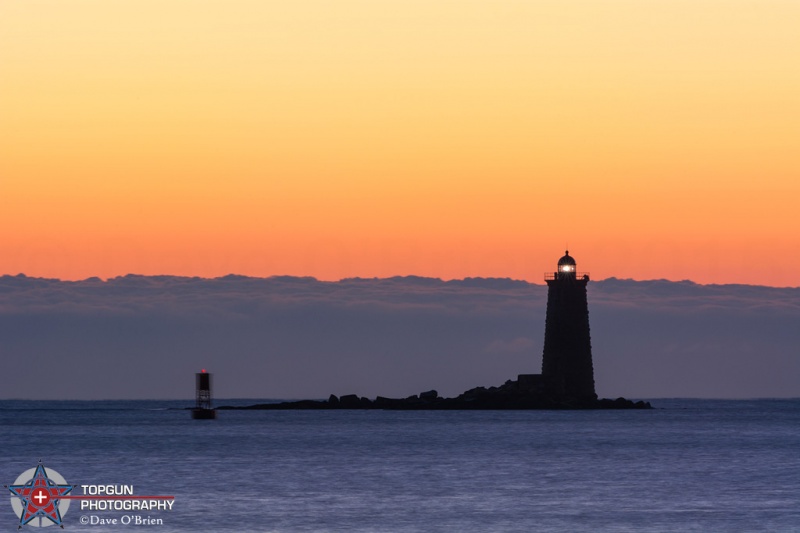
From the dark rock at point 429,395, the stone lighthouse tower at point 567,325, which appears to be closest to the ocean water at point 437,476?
the stone lighthouse tower at point 567,325

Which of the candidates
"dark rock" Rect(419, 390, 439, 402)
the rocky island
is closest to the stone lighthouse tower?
the rocky island

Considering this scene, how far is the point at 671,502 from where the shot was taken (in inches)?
1962

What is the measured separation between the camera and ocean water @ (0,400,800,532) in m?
44.0

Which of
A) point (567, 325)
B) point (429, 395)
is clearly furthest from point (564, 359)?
point (429, 395)

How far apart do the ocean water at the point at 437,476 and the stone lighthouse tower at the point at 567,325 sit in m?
5.53

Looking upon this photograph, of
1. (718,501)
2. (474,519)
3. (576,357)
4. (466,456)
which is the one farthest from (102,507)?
(576,357)

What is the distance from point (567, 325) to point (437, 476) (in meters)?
50.0

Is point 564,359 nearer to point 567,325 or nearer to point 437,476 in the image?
point 567,325

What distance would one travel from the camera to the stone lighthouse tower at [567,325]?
355 ft

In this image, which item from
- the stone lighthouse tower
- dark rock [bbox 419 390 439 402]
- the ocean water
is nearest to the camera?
the ocean water

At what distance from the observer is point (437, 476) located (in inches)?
2359

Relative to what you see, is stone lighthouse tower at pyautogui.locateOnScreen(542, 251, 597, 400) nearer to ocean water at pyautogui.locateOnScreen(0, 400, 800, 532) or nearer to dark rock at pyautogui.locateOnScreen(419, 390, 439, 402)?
ocean water at pyautogui.locateOnScreen(0, 400, 800, 532)

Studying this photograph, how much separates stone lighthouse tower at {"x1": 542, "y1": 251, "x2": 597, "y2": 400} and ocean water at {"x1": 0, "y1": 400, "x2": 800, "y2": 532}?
18.1 ft

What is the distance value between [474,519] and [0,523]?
46.7 feet
